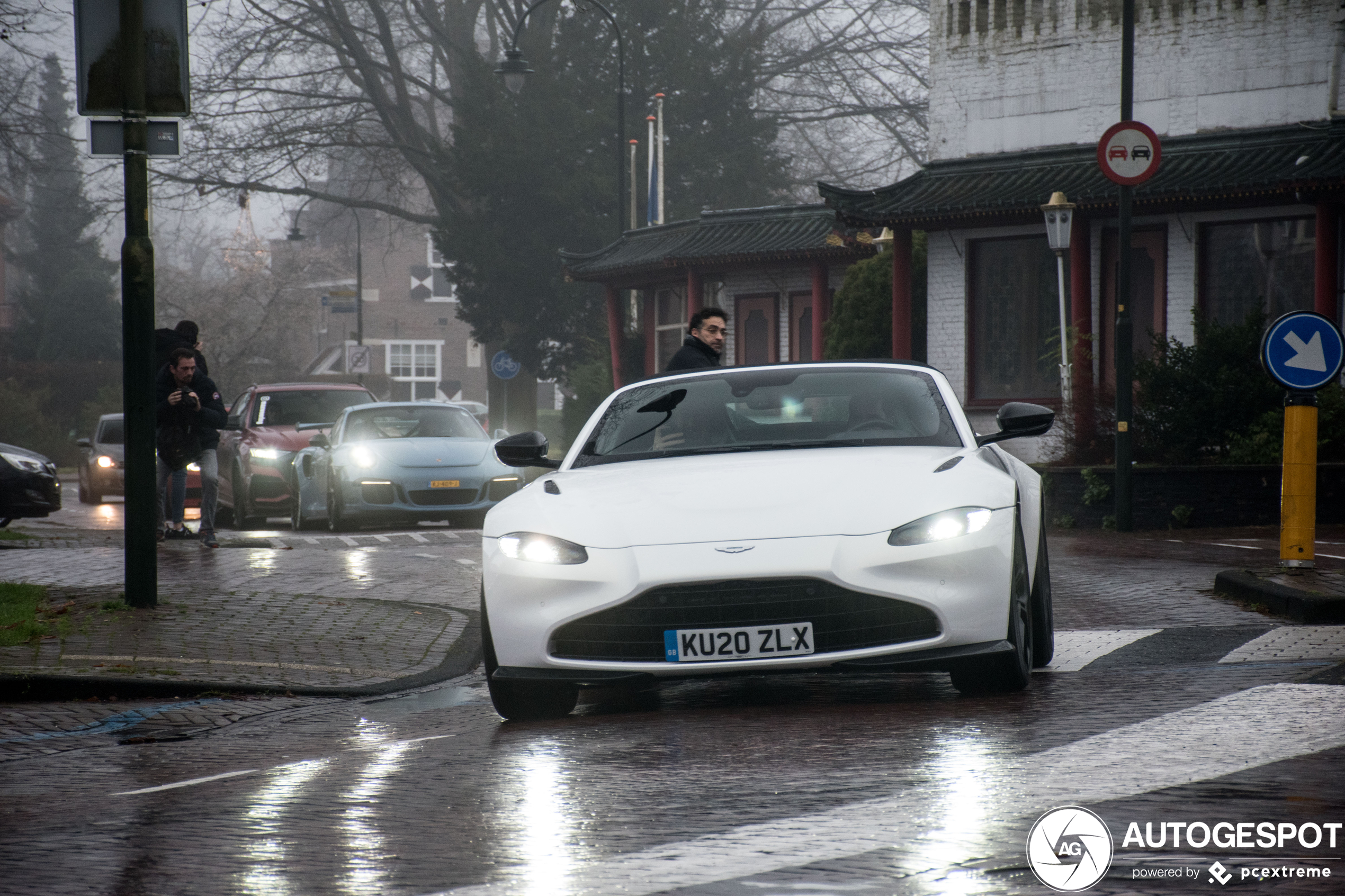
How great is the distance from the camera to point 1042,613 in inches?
311

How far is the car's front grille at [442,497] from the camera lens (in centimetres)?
1972

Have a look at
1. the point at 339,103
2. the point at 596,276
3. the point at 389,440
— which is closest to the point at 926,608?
the point at 389,440

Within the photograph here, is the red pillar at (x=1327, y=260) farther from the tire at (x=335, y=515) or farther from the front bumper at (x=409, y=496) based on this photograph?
the tire at (x=335, y=515)

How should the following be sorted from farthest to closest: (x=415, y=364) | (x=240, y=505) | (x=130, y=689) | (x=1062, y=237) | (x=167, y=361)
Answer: (x=415, y=364) < (x=1062, y=237) < (x=240, y=505) < (x=167, y=361) < (x=130, y=689)

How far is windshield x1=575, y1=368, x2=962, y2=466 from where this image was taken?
25.5 ft

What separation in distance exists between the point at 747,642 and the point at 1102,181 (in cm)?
2032

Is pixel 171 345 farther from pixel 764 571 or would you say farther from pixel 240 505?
pixel 764 571

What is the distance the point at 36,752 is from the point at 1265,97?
22.0 m

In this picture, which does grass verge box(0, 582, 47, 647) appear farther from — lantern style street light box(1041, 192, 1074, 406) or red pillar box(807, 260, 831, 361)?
red pillar box(807, 260, 831, 361)

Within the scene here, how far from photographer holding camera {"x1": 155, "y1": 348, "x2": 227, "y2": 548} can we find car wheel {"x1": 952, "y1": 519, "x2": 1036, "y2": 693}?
10.5 m

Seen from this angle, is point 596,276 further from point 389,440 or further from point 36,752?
point 36,752

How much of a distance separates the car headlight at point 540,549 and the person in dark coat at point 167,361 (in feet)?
33.8

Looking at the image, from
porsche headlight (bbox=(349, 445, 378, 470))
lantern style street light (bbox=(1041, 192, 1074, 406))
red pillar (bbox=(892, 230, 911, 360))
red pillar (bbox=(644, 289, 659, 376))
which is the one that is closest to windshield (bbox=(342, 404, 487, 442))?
porsche headlight (bbox=(349, 445, 378, 470))

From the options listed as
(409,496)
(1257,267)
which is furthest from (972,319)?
(409,496)
